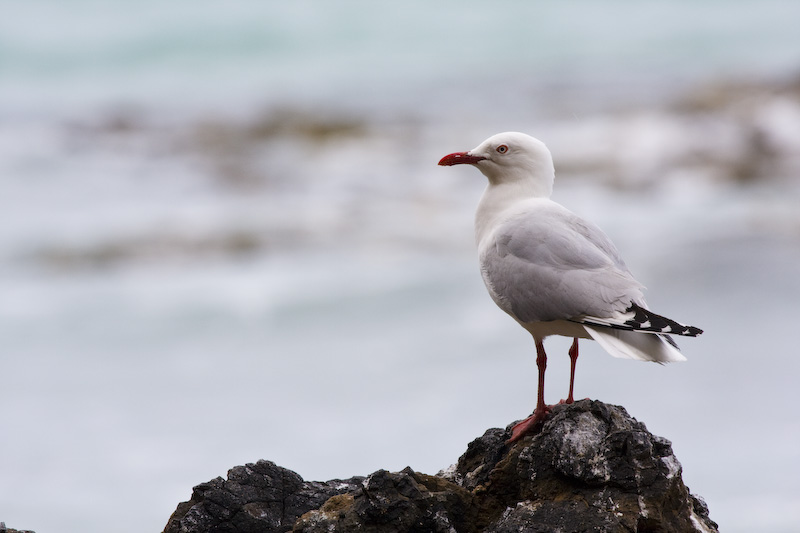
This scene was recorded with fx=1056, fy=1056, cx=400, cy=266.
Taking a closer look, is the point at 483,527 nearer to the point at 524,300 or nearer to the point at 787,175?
the point at 524,300

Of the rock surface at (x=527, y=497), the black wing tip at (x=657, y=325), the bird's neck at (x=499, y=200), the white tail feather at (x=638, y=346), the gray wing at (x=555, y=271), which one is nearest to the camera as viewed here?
the rock surface at (x=527, y=497)

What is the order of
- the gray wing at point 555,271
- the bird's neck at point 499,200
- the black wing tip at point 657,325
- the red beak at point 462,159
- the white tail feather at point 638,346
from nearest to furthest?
the black wing tip at point 657,325 → the white tail feather at point 638,346 → the gray wing at point 555,271 → the bird's neck at point 499,200 → the red beak at point 462,159

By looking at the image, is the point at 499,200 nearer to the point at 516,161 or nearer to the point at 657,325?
the point at 516,161

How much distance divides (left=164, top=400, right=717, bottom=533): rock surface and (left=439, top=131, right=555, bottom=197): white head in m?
1.42

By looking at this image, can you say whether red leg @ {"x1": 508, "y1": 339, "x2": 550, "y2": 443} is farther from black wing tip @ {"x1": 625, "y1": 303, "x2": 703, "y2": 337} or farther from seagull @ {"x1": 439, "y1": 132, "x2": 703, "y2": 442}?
black wing tip @ {"x1": 625, "y1": 303, "x2": 703, "y2": 337}

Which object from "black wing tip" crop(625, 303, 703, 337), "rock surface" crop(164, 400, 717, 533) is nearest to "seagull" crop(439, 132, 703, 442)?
"black wing tip" crop(625, 303, 703, 337)

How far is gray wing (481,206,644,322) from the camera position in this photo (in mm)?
4648

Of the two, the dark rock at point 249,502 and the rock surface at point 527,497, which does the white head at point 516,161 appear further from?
the dark rock at point 249,502

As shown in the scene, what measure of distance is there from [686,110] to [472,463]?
59.9 ft

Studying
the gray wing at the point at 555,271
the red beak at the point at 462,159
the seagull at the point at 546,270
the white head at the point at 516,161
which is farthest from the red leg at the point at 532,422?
the red beak at the point at 462,159

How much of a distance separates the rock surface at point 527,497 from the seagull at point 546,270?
337mm

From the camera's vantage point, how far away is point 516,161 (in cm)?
546

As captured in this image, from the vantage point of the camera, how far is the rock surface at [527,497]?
162 inches

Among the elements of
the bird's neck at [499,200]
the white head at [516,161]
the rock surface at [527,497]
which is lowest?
the rock surface at [527,497]
